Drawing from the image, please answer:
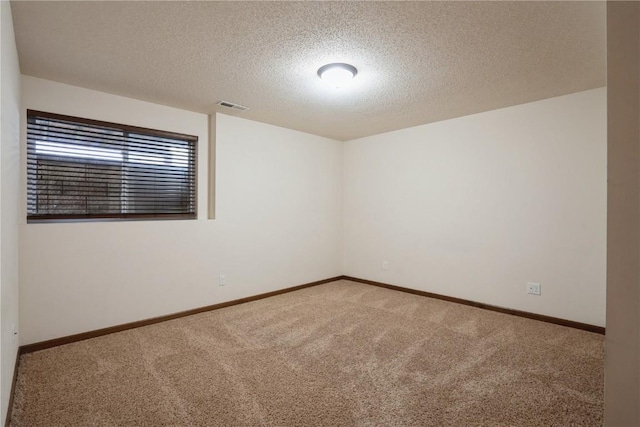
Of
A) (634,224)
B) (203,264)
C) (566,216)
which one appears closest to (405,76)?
(634,224)

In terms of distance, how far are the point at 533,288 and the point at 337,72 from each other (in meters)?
3.07

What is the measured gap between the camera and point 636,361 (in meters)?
1.22

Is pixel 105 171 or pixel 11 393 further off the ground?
pixel 105 171

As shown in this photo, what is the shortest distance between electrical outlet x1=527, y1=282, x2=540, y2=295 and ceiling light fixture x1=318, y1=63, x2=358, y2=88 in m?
2.92

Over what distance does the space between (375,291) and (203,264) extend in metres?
2.39

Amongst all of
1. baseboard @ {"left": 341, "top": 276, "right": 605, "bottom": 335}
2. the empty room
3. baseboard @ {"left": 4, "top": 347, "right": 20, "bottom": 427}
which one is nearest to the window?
the empty room

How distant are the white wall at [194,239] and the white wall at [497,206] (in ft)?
2.79

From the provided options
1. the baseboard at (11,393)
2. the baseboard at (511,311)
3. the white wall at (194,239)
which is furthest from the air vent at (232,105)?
the baseboard at (511,311)

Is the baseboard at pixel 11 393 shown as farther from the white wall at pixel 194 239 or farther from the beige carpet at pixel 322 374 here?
the white wall at pixel 194 239

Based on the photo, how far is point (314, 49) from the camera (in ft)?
7.48

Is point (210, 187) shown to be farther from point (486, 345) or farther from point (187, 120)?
point (486, 345)

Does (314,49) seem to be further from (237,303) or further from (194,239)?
(237,303)

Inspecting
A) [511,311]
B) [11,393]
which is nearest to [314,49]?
[11,393]

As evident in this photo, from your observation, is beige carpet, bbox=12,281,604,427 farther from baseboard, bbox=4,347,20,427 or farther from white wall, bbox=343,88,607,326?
white wall, bbox=343,88,607,326
